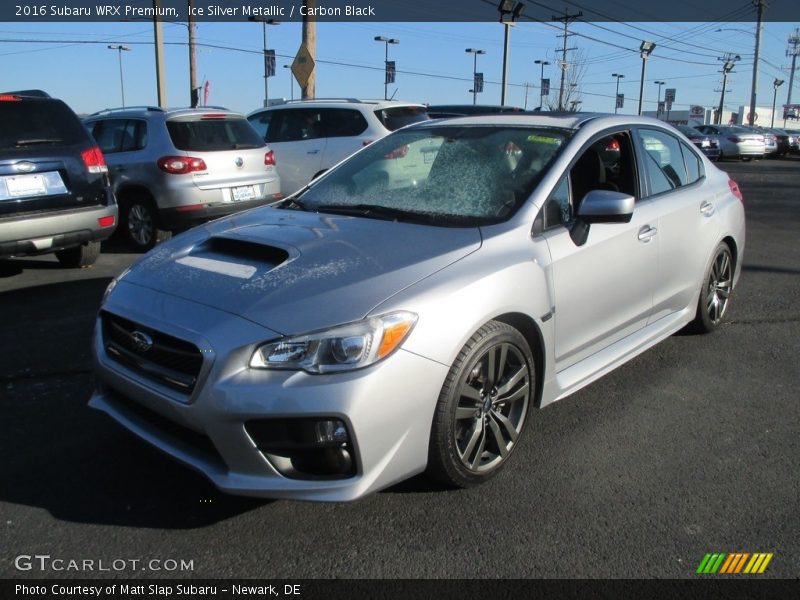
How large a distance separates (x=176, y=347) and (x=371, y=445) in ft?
2.80

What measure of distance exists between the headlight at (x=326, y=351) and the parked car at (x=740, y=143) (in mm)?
30173

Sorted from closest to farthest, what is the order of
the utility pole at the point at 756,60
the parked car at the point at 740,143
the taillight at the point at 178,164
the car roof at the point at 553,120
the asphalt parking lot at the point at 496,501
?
the asphalt parking lot at the point at 496,501, the car roof at the point at 553,120, the taillight at the point at 178,164, the parked car at the point at 740,143, the utility pole at the point at 756,60

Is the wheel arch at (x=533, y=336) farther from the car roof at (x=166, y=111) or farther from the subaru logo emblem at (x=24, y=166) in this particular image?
the car roof at (x=166, y=111)

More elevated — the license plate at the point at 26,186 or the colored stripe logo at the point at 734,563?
the license plate at the point at 26,186

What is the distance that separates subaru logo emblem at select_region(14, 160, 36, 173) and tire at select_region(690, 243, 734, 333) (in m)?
5.44

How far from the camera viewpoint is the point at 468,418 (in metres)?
3.05

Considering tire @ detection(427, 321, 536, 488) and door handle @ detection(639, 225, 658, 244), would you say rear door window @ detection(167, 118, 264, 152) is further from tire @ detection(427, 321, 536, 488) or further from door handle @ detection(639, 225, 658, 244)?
tire @ detection(427, 321, 536, 488)

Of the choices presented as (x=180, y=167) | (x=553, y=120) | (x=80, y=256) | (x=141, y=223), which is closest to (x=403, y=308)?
(x=553, y=120)

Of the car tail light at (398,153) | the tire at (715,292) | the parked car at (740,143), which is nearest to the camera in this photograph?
the car tail light at (398,153)

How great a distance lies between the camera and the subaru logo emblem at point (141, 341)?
2920 mm

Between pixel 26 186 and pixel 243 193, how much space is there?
2746 millimetres

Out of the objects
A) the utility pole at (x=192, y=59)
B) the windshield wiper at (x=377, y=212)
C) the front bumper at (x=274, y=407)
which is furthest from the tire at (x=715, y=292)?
the utility pole at (x=192, y=59)
